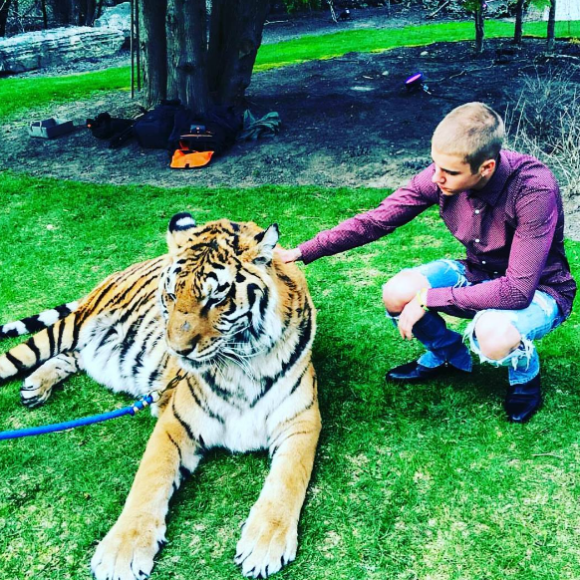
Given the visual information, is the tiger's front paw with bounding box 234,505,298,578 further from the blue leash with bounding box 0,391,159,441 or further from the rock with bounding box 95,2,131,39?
the rock with bounding box 95,2,131,39

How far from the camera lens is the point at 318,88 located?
11023 millimetres

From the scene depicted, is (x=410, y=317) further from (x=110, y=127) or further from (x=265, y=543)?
(x=110, y=127)

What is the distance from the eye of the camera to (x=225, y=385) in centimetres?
298

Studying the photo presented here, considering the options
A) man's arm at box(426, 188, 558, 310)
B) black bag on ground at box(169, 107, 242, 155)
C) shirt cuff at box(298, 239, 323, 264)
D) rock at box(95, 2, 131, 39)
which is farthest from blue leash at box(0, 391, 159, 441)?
rock at box(95, 2, 131, 39)

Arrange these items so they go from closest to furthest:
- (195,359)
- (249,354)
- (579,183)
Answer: (195,359) → (249,354) → (579,183)

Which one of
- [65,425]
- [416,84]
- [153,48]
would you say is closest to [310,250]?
[65,425]

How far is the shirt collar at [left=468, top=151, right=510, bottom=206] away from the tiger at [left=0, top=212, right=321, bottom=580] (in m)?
0.97

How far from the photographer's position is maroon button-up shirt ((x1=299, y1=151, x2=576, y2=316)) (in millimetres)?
2834

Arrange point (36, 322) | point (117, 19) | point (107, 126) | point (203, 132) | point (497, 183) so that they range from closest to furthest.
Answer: point (497, 183), point (36, 322), point (203, 132), point (107, 126), point (117, 19)

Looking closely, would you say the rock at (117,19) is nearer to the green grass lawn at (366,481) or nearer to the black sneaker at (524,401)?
the green grass lawn at (366,481)

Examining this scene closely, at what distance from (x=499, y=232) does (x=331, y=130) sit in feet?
20.0

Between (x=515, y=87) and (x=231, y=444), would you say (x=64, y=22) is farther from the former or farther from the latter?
(x=231, y=444)

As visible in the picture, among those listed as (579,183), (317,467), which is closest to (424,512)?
(317,467)

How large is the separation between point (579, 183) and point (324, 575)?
16.1 ft
